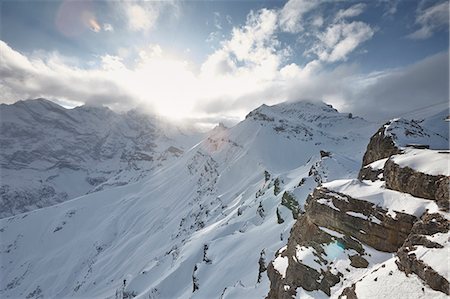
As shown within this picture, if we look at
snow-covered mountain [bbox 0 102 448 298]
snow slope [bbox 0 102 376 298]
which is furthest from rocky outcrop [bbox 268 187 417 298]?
snow slope [bbox 0 102 376 298]

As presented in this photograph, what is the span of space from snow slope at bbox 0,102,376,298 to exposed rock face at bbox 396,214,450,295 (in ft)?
76.9

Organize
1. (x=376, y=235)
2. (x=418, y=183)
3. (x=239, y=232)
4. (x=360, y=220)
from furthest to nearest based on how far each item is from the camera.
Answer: (x=239, y=232) → (x=360, y=220) → (x=376, y=235) → (x=418, y=183)

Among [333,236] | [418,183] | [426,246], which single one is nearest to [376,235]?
[333,236]

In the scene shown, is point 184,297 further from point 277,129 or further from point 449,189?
point 277,129

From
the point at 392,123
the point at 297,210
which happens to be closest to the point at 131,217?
the point at 297,210

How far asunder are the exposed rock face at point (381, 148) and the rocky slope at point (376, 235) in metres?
2.10

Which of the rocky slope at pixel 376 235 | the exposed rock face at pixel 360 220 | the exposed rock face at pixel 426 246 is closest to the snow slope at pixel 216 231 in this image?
the rocky slope at pixel 376 235

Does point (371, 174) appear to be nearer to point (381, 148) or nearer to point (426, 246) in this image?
point (381, 148)

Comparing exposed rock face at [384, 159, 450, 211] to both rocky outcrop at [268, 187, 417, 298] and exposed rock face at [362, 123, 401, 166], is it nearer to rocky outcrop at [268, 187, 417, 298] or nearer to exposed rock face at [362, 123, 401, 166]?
rocky outcrop at [268, 187, 417, 298]

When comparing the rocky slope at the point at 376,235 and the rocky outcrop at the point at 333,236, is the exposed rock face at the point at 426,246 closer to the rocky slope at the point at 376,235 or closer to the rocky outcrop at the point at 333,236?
the rocky slope at the point at 376,235

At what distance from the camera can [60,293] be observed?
510 feet

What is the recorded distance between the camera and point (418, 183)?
20.5 meters

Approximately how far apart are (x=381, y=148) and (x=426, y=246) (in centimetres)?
1830

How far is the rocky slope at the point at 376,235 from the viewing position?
16188mm
